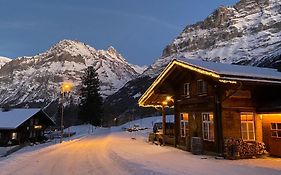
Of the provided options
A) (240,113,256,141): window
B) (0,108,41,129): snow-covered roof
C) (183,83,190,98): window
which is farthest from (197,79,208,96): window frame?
(0,108,41,129): snow-covered roof

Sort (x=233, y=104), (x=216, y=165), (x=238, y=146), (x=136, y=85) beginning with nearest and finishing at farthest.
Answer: (x=216, y=165) → (x=238, y=146) → (x=233, y=104) → (x=136, y=85)

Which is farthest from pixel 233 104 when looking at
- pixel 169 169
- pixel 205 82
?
pixel 169 169

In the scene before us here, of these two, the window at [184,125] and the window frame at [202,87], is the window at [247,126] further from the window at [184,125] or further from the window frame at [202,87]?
the window at [184,125]

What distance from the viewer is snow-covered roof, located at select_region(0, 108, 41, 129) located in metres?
44.2

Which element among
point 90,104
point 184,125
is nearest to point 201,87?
point 184,125

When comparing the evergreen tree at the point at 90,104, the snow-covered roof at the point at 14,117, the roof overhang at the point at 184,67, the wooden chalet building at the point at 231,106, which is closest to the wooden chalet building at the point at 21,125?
the snow-covered roof at the point at 14,117

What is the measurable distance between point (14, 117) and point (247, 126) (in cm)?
3799

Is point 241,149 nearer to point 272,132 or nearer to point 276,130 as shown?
point 272,132

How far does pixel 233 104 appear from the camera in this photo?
19.8m

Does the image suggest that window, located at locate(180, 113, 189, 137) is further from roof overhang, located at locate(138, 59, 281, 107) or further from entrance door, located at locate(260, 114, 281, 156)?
entrance door, located at locate(260, 114, 281, 156)

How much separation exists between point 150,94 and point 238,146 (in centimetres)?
1150

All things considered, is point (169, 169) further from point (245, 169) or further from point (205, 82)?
point (205, 82)

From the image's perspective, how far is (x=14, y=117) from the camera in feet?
156

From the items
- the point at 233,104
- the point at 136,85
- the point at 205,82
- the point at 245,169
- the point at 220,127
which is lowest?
the point at 245,169
